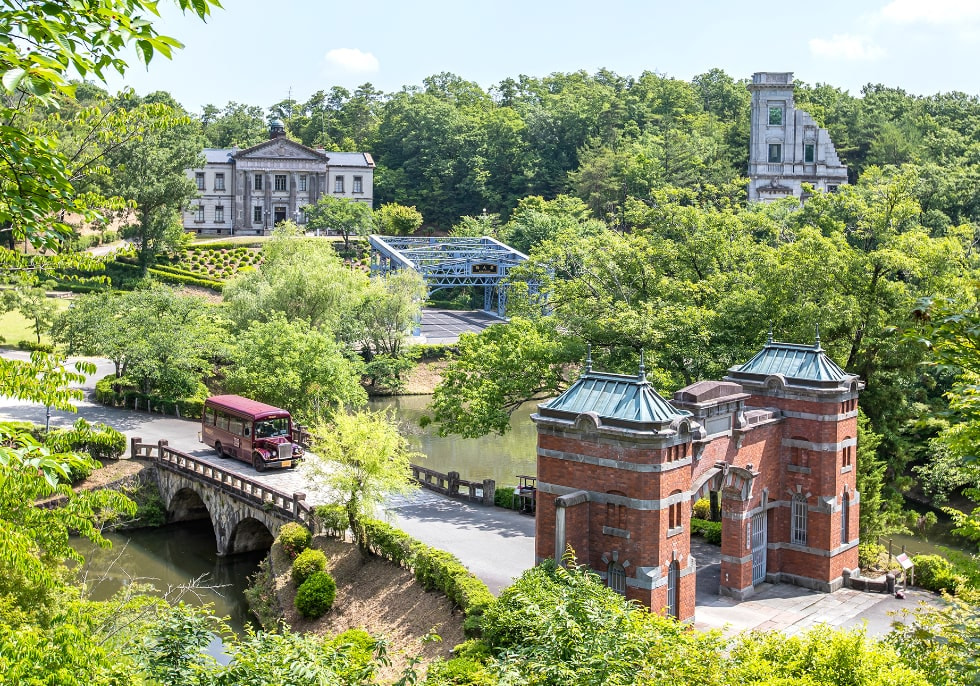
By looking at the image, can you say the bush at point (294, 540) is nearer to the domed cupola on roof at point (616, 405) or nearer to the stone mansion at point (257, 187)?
the domed cupola on roof at point (616, 405)

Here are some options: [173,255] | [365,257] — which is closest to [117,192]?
[173,255]

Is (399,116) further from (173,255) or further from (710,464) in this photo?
(710,464)

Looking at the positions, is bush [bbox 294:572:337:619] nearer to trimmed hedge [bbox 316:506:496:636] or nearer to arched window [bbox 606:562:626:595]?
trimmed hedge [bbox 316:506:496:636]

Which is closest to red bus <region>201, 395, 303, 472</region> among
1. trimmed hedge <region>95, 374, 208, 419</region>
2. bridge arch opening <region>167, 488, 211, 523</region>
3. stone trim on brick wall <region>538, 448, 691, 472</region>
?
bridge arch opening <region>167, 488, 211, 523</region>

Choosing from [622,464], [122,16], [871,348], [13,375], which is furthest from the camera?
[871,348]

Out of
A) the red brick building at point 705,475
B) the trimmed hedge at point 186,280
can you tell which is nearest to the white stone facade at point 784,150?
the trimmed hedge at point 186,280
